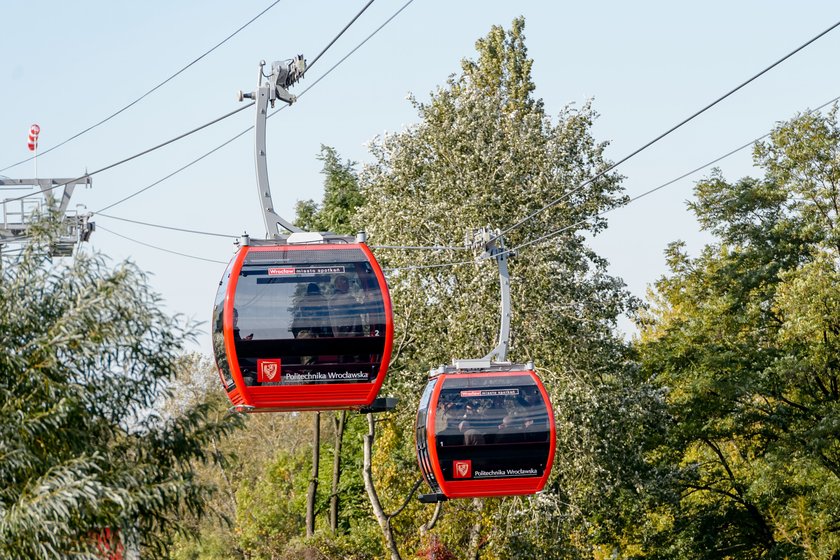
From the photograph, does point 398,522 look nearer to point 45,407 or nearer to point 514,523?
point 514,523

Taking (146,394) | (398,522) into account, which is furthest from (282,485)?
(146,394)

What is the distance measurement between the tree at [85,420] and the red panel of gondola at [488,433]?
7233 mm

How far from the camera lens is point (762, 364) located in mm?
37781

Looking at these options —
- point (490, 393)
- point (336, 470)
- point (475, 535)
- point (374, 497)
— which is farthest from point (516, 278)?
point (336, 470)

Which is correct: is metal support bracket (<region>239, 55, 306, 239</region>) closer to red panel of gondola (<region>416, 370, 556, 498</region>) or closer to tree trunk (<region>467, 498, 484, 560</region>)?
red panel of gondola (<region>416, 370, 556, 498</region>)

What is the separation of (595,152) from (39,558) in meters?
25.0

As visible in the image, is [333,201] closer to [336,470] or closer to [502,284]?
[336,470]

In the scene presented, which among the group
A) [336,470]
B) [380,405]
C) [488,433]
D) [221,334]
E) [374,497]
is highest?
[221,334]

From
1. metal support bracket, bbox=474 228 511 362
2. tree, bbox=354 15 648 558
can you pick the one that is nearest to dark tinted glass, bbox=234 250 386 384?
metal support bracket, bbox=474 228 511 362

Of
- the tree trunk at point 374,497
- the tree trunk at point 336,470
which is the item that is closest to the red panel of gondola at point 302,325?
the tree trunk at point 374,497

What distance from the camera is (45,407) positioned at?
12570 millimetres

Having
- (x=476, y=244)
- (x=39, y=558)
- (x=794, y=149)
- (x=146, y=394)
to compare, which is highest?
(x=794, y=149)

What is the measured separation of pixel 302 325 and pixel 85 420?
450 cm

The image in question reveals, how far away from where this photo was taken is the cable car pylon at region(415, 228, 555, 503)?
21047mm
